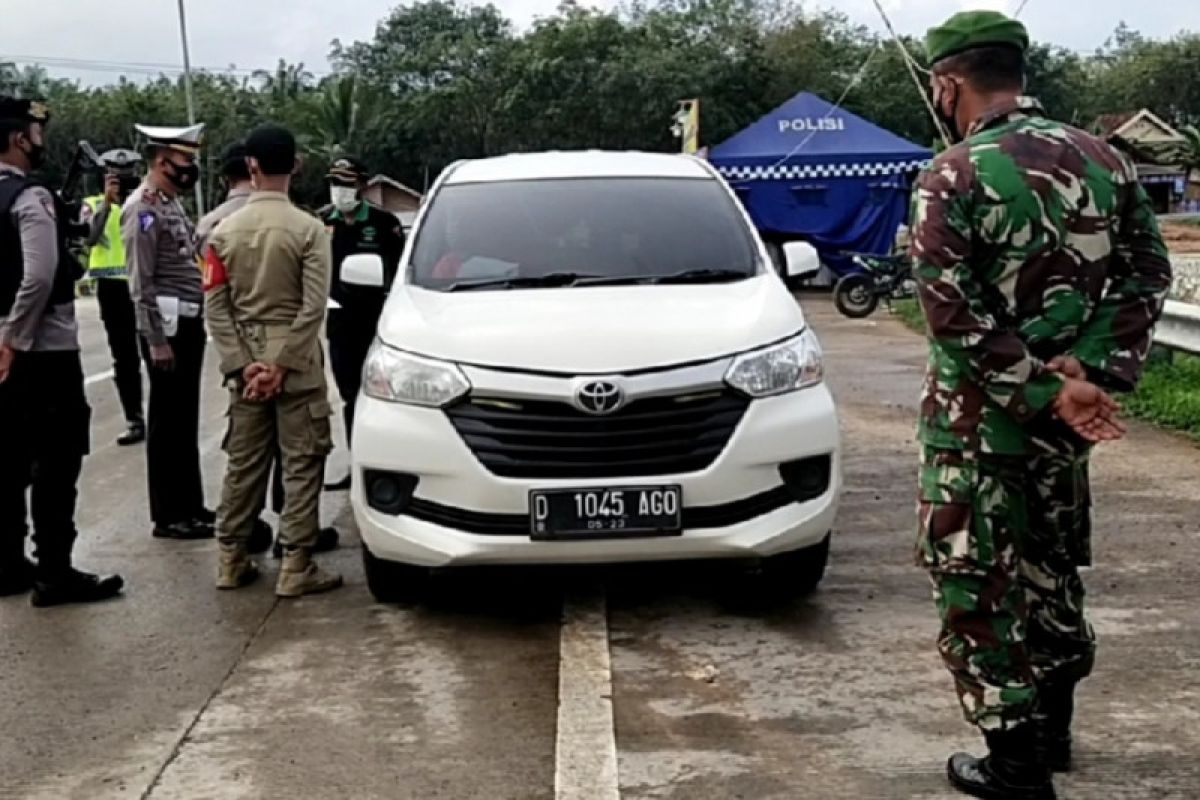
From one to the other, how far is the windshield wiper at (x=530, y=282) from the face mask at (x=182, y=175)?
166 cm

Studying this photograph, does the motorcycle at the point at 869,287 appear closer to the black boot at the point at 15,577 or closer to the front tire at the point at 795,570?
the front tire at the point at 795,570

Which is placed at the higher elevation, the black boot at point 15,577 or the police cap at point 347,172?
the police cap at point 347,172

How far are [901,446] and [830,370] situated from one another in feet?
13.8

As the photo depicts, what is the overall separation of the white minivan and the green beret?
1.79m

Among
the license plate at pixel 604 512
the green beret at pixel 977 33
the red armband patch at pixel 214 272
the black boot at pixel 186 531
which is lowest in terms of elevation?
the black boot at pixel 186 531

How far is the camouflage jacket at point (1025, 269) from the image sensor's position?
3455 mm

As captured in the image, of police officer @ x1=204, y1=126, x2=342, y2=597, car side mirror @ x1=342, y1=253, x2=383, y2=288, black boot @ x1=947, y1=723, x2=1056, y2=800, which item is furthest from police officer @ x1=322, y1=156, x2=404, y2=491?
black boot @ x1=947, y1=723, x2=1056, y2=800

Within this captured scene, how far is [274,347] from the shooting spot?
584 centimetres

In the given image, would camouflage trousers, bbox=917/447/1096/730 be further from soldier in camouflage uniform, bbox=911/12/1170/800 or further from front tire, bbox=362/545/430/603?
front tire, bbox=362/545/430/603

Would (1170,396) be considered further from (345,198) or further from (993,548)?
(993,548)

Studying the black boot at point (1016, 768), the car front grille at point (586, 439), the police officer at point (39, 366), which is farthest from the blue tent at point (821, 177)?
the black boot at point (1016, 768)

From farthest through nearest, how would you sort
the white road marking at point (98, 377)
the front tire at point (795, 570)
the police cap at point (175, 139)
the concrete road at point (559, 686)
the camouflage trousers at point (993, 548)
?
the white road marking at point (98, 377)
the police cap at point (175, 139)
the front tire at point (795, 570)
the concrete road at point (559, 686)
the camouflage trousers at point (993, 548)

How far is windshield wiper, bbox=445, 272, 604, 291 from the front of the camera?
5.94 meters

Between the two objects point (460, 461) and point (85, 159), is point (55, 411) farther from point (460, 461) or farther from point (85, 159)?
point (85, 159)
